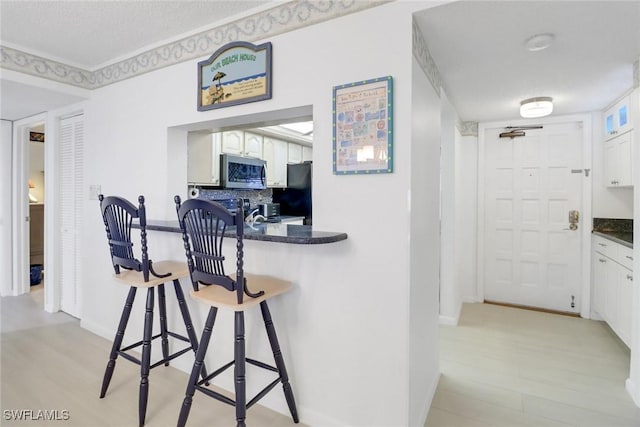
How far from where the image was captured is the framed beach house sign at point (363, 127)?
163 cm

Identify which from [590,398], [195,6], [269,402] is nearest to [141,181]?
[195,6]

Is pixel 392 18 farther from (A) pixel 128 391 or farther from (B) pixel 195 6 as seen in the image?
(A) pixel 128 391

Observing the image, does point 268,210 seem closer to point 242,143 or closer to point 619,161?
point 242,143

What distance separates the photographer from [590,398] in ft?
6.95

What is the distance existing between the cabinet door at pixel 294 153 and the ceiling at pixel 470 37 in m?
2.71

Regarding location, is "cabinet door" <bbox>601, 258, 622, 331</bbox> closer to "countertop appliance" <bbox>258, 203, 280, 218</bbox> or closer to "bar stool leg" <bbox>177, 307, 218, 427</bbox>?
"bar stool leg" <bbox>177, 307, 218, 427</bbox>

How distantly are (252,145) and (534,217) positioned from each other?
3.44 m

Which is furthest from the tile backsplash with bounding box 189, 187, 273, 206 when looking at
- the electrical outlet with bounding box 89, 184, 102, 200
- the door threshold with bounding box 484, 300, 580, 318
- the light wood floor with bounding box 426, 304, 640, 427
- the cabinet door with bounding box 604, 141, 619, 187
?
the cabinet door with bounding box 604, 141, 619, 187

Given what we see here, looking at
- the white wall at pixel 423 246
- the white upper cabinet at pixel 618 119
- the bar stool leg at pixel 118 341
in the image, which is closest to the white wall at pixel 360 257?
the white wall at pixel 423 246

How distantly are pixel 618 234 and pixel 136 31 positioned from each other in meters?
4.44

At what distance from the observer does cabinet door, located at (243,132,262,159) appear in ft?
13.9

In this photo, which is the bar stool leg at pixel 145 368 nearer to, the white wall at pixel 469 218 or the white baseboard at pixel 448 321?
the white baseboard at pixel 448 321

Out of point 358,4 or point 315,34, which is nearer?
point 358,4

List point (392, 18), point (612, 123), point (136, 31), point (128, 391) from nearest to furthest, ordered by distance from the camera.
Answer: point (392, 18), point (128, 391), point (136, 31), point (612, 123)
